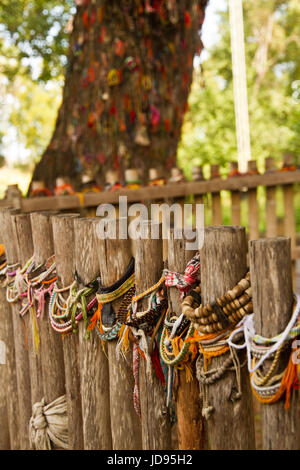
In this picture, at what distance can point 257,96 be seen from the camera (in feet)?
63.5

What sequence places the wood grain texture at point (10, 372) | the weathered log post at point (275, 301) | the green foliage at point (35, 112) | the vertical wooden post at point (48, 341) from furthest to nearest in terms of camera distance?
the green foliage at point (35, 112), the wood grain texture at point (10, 372), the vertical wooden post at point (48, 341), the weathered log post at point (275, 301)

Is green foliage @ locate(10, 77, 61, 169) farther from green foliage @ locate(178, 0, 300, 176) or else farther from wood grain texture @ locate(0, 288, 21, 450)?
wood grain texture @ locate(0, 288, 21, 450)

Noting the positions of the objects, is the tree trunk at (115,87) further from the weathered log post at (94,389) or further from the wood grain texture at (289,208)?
the weathered log post at (94,389)

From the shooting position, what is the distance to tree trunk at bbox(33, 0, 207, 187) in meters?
4.63

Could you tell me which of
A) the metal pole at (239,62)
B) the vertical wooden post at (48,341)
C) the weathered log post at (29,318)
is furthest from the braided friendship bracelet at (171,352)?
the metal pole at (239,62)

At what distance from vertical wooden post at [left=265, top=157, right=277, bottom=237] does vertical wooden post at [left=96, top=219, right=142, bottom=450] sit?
2.54 metres

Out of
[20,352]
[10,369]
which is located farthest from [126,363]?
[10,369]

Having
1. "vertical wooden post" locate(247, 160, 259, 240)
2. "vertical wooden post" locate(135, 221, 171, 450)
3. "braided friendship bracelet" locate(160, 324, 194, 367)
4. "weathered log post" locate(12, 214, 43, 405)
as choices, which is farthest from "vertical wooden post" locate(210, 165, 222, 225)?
"braided friendship bracelet" locate(160, 324, 194, 367)

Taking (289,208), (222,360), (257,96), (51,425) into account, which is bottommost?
(51,425)

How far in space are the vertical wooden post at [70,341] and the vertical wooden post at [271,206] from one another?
2.41 metres

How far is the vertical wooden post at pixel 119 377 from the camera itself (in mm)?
1646

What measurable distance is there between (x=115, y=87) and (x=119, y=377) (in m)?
3.48

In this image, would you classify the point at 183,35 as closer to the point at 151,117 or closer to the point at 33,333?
the point at 151,117

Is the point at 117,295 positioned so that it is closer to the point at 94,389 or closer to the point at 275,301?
the point at 94,389
